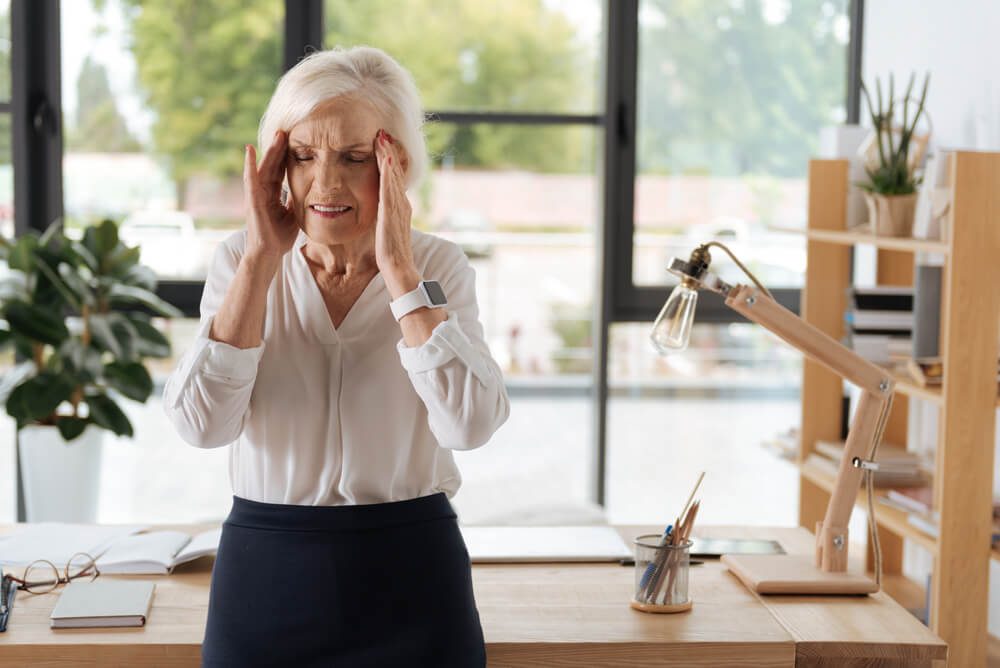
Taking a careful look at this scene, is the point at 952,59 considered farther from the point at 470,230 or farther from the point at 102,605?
the point at 102,605

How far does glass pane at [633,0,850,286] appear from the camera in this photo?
4648 mm

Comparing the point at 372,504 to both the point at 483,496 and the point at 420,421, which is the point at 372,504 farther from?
the point at 483,496

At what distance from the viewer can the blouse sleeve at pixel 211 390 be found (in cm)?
172

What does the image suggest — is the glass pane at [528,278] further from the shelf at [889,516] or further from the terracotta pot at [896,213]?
Result: the terracotta pot at [896,213]

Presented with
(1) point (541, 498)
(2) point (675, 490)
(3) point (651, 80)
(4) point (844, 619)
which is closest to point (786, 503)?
(2) point (675, 490)

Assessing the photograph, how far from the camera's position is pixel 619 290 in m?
4.73

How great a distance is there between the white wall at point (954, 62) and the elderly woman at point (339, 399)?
6.81 ft

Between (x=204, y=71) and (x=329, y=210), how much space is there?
2986 millimetres

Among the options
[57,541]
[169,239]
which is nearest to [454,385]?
[57,541]

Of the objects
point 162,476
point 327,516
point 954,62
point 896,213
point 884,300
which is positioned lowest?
point 162,476

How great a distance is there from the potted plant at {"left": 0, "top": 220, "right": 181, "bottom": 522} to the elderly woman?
2.37 m

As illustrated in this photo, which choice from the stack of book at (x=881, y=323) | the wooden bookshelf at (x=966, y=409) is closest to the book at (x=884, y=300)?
the stack of book at (x=881, y=323)

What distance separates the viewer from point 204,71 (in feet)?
15.0

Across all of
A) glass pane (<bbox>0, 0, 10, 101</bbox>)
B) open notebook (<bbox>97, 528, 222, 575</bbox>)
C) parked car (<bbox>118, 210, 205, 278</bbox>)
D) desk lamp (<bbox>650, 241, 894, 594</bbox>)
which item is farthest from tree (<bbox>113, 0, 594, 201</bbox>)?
desk lamp (<bbox>650, 241, 894, 594</bbox>)
